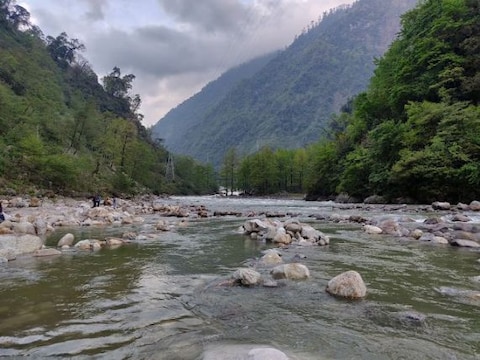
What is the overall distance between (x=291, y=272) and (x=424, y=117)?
32536 mm

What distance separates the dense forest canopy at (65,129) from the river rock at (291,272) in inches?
1339

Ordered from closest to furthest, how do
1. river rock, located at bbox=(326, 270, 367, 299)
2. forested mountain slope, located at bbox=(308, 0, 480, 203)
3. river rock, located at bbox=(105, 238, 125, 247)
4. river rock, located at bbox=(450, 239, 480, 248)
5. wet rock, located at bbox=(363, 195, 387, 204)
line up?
river rock, located at bbox=(326, 270, 367, 299) → river rock, located at bbox=(450, 239, 480, 248) → river rock, located at bbox=(105, 238, 125, 247) → forested mountain slope, located at bbox=(308, 0, 480, 203) → wet rock, located at bbox=(363, 195, 387, 204)

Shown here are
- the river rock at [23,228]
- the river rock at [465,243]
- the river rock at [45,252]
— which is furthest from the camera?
the river rock at [23,228]

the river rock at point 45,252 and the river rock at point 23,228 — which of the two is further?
the river rock at point 23,228

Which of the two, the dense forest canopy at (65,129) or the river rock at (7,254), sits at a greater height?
the dense forest canopy at (65,129)

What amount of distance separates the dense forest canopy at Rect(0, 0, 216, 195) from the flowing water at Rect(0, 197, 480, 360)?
3210 cm

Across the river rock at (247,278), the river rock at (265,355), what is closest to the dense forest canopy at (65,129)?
the river rock at (247,278)

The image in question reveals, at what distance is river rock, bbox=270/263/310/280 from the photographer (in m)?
7.66

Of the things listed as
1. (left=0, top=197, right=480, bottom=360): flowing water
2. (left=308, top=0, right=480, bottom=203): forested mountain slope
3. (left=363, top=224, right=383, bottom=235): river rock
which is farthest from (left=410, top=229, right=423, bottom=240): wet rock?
(left=308, top=0, right=480, bottom=203): forested mountain slope

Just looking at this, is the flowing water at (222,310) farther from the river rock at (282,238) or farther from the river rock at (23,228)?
the river rock at (23,228)

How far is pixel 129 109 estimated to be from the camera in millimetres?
118375

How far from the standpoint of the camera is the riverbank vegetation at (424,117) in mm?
31734

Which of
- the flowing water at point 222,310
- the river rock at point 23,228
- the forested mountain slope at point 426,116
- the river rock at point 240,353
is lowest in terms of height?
the flowing water at point 222,310

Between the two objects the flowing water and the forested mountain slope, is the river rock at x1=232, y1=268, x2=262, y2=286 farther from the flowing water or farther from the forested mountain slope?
the forested mountain slope
